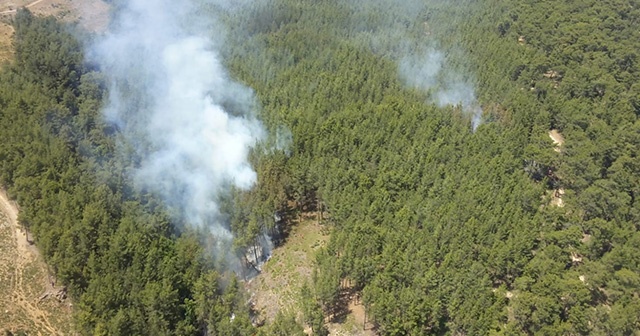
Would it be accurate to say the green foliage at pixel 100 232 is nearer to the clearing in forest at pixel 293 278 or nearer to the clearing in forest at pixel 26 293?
the clearing in forest at pixel 26 293

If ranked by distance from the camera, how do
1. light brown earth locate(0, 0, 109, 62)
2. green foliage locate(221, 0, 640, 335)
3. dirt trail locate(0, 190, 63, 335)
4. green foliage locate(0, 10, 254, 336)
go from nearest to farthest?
green foliage locate(0, 10, 254, 336) → green foliage locate(221, 0, 640, 335) → dirt trail locate(0, 190, 63, 335) → light brown earth locate(0, 0, 109, 62)

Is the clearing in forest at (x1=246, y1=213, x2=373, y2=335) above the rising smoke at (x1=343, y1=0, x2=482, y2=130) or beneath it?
beneath

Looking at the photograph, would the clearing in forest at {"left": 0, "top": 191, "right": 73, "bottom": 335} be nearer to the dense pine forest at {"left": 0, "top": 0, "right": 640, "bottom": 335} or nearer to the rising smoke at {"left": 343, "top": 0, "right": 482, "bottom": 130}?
the dense pine forest at {"left": 0, "top": 0, "right": 640, "bottom": 335}

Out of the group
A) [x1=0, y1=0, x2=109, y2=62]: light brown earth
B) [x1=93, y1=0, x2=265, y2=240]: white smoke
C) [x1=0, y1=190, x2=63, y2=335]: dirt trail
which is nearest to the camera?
[x1=0, y1=190, x2=63, y2=335]: dirt trail

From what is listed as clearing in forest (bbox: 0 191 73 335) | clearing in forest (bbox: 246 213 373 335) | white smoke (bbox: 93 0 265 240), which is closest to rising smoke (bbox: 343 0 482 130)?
white smoke (bbox: 93 0 265 240)

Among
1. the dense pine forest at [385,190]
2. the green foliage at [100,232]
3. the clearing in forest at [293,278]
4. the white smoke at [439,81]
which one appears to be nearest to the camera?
the green foliage at [100,232]

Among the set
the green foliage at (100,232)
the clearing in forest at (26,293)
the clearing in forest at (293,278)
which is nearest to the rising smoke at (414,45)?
the clearing in forest at (293,278)

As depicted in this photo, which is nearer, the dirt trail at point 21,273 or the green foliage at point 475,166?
the green foliage at point 475,166
